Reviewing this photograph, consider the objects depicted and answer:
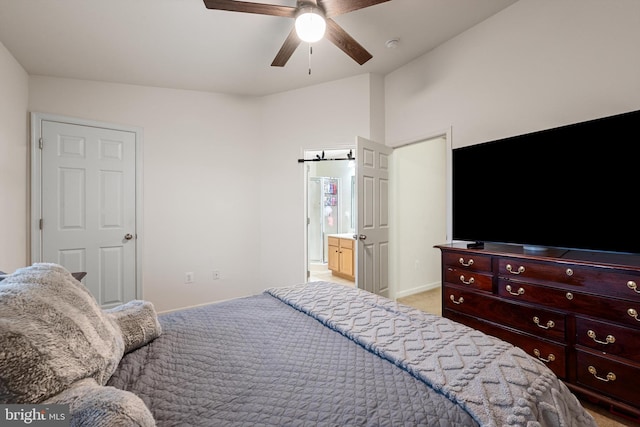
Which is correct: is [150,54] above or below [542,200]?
above

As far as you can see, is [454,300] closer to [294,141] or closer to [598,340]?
[598,340]

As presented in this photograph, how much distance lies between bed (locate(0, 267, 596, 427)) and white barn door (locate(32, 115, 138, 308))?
231 cm

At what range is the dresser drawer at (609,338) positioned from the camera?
1461 millimetres

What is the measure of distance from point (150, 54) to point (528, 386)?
3.46 meters

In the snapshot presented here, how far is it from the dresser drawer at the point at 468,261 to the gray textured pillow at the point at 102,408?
2119 mm

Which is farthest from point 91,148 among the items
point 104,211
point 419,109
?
point 419,109

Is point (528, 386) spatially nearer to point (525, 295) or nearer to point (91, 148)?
point (525, 295)

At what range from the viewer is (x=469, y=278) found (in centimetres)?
219

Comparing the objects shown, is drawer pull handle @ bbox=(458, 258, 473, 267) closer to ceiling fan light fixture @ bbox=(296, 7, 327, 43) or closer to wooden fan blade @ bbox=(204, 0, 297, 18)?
ceiling fan light fixture @ bbox=(296, 7, 327, 43)

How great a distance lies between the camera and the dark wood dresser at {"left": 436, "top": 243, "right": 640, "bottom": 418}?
4.87 ft

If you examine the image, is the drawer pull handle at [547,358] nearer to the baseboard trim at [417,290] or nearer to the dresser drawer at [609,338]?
the dresser drawer at [609,338]

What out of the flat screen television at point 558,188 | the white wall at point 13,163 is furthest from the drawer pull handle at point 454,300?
the white wall at point 13,163

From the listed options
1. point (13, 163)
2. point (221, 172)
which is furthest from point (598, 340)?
point (13, 163)

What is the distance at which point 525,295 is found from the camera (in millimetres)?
1866
